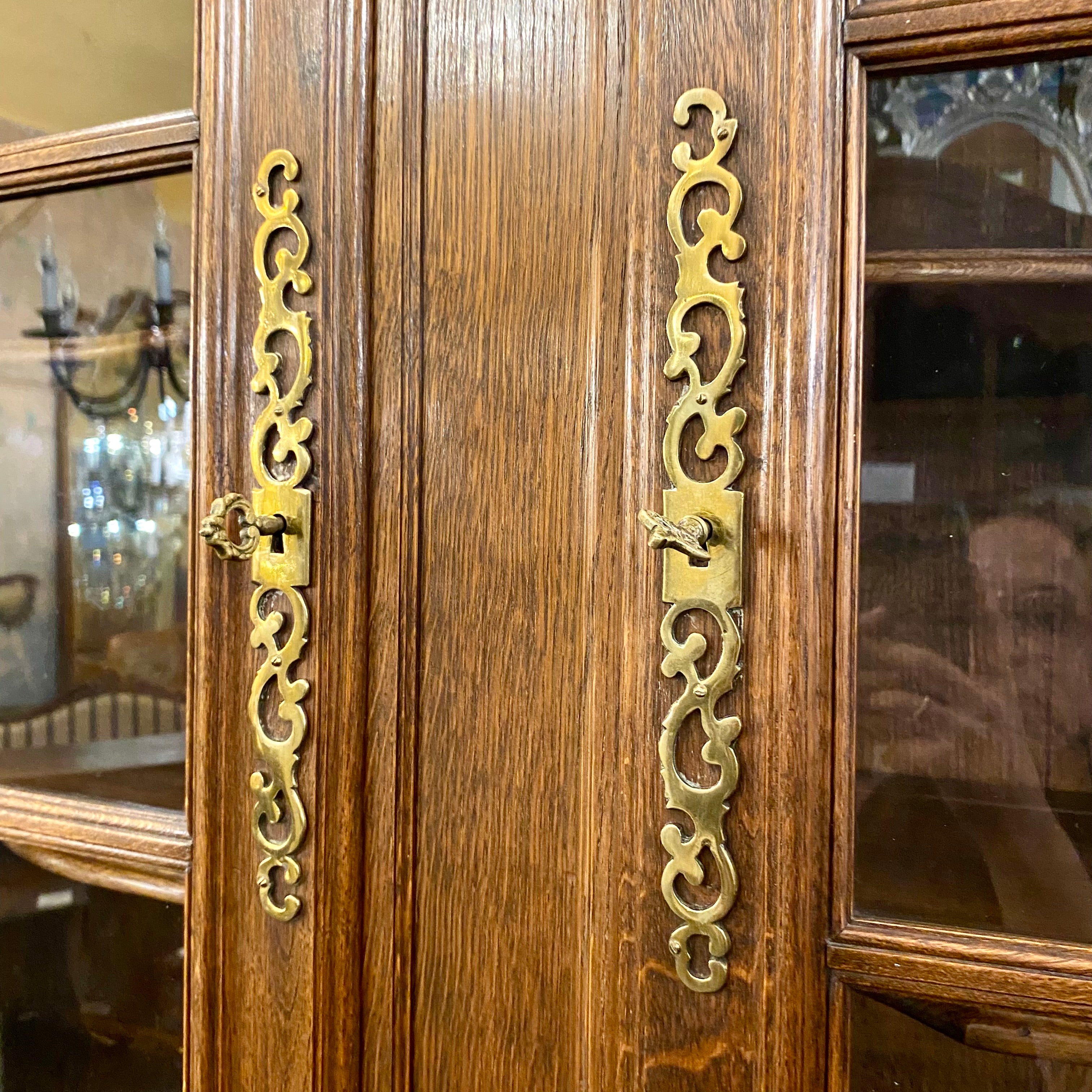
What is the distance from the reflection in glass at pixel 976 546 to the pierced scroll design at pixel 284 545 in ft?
0.97

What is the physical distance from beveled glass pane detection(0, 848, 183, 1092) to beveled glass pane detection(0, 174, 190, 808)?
77 mm

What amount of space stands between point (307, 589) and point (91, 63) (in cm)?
38

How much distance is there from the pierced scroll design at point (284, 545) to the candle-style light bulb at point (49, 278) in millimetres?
175

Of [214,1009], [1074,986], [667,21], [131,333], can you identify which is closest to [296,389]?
[131,333]


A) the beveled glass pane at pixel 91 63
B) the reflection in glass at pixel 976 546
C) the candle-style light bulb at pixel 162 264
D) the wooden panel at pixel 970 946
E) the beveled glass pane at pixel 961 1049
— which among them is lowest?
the beveled glass pane at pixel 961 1049

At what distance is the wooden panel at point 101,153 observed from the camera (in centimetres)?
52

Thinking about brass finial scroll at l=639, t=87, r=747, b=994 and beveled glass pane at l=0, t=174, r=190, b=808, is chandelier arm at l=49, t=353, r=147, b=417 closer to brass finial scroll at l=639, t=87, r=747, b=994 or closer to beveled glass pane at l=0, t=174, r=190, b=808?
beveled glass pane at l=0, t=174, r=190, b=808

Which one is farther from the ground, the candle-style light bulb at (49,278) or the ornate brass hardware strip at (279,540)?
the candle-style light bulb at (49,278)

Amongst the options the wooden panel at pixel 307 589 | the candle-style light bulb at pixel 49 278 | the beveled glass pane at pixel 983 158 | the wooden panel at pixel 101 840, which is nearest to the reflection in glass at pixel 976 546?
the beveled glass pane at pixel 983 158

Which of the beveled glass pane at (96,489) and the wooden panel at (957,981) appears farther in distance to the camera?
the beveled glass pane at (96,489)

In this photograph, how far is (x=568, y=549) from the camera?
44 cm

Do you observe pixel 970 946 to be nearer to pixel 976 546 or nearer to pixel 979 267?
pixel 976 546

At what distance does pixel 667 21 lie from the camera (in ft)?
1.34

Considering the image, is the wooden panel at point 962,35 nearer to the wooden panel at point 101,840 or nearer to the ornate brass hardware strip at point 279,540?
the ornate brass hardware strip at point 279,540
